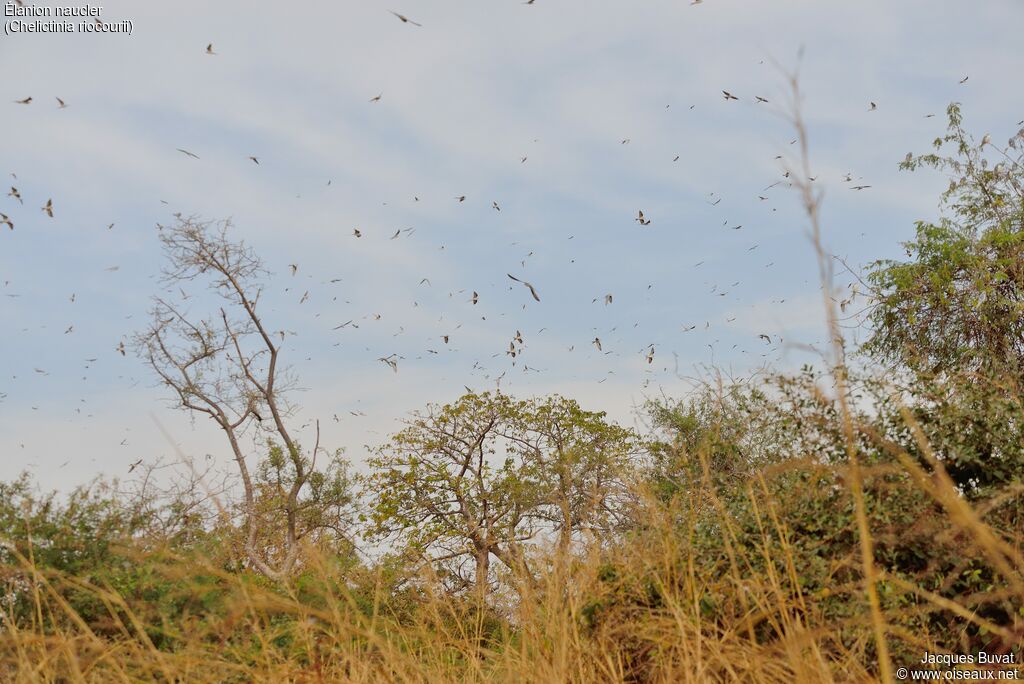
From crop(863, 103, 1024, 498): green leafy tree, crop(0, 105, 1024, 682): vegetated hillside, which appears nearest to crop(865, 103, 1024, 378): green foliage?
crop(863, 103, 1024, 498): green leafy tree

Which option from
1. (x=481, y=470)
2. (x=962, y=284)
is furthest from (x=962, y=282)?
(x=481, y=470)

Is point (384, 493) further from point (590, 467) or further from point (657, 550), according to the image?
point (657, 550)

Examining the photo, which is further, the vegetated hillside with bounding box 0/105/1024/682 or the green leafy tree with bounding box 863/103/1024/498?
the green leafy tree with bounding box 863/103/1024/498

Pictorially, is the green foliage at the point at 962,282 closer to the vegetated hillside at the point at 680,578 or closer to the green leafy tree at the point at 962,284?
the green leafy tree at the point at 962,284

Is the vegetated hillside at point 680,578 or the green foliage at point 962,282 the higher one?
the green foliage at point 962,282

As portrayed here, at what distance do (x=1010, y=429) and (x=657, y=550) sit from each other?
2.58 meters

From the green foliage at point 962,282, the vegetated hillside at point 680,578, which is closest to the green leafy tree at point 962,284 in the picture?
the green foliage at point 962,282

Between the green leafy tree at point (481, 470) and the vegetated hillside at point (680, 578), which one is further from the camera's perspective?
the green leafy tree at point (481, 470)

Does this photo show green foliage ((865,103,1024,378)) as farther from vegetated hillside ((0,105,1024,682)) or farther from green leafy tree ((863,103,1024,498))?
vegetated hillside ((0,105,1024,682))

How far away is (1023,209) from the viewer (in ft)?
51.0

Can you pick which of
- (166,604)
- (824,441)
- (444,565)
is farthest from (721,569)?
(444,565)

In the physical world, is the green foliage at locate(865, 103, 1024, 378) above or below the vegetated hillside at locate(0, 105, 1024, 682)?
above

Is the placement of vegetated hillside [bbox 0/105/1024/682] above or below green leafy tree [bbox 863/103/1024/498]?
below

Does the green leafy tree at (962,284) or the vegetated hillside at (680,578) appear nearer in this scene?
the vegetated hillside at (680,578)
